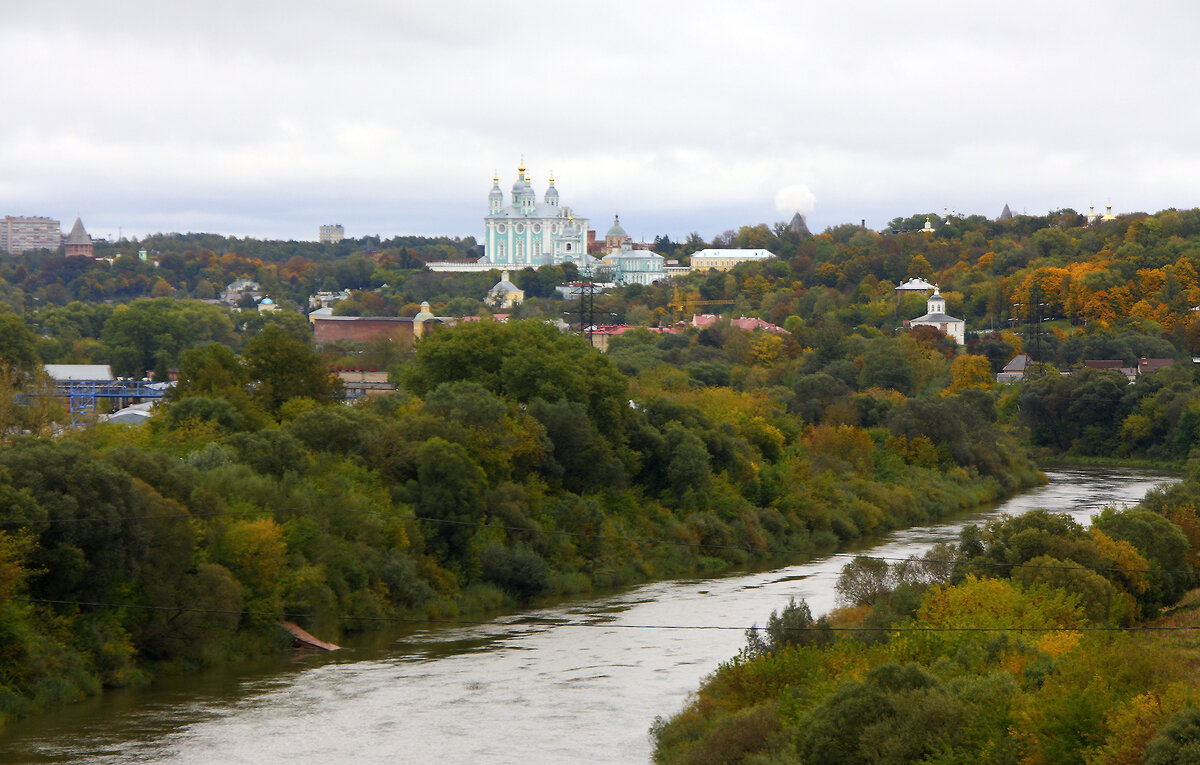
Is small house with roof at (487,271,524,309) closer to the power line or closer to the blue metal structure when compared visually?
the blue metal structure

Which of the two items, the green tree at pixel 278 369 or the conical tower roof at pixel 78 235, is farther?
the conical tower roof at pixel 78 235

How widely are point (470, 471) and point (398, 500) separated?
169 cm

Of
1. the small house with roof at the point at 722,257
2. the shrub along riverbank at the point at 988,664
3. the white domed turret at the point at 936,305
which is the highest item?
the small house with roof at the point at 722,257

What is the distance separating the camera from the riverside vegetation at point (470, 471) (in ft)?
75.4

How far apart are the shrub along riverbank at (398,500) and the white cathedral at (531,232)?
104602 mm

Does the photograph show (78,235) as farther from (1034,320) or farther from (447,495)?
(447,495)

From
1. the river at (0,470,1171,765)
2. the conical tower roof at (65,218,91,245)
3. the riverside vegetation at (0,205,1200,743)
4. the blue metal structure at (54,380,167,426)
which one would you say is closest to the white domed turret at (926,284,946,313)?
the riverside vegetation at (0,205,1200,743)

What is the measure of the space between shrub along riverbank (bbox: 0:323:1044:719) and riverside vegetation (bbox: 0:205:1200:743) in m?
0.06

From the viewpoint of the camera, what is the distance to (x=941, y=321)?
88.9m

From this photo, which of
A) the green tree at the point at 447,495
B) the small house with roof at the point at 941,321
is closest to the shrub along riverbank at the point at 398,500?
the green tree at the point at 447,495

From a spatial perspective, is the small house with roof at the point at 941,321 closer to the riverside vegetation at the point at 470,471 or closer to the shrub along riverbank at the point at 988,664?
the riverside vegetation at the point at 470,471

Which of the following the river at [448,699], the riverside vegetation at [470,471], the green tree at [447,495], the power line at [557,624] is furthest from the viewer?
the green tree at [447,495]

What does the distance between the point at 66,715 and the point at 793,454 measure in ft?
92.2

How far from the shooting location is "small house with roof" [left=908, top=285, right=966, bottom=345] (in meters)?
88.1
